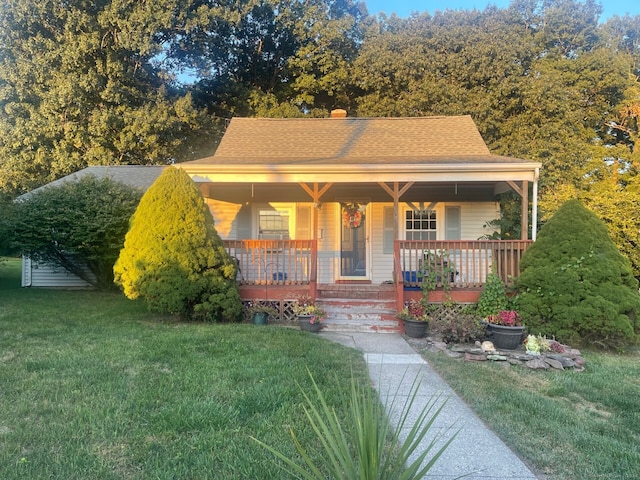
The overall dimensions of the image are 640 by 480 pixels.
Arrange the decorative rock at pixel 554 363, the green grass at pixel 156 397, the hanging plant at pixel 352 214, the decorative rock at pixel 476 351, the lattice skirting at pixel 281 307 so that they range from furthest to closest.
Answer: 1. the hanging plant at pixel 352 214
2. the lattice skirting at pixel 281 307
3. the decorative rock at pixel 476 351
4. the decorative rock at pixel 554 363
5. the green grass at pixel 156 397

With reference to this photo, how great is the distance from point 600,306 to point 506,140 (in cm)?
1285

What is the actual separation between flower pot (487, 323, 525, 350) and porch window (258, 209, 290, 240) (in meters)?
5.82

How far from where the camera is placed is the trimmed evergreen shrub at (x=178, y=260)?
6883 millimetres

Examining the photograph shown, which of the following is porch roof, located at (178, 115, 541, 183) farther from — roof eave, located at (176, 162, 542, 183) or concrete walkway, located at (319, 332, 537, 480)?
concrete walkway, located at (319, 332, 537, 480)

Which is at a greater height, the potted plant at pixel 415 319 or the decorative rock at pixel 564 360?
the potted plant at pixel 415 319

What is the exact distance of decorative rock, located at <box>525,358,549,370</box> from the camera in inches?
199

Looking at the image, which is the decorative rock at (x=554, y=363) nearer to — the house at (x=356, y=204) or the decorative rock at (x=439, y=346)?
the decorative rock at (x=439, y=346)

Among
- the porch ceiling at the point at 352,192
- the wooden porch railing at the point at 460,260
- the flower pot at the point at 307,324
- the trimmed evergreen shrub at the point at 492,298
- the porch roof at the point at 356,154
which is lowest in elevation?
the flower pot at the point at 307,324

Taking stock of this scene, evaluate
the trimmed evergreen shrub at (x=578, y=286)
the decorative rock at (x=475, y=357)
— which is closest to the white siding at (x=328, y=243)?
the trimmed evergreen shrub at (x=578, y=286)

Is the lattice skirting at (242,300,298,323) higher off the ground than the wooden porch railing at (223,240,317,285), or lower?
lower

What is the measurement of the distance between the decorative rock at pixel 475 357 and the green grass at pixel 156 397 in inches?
57.3

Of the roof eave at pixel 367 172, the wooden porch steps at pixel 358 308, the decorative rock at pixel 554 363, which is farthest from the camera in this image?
the roof eave at pixel 367 172

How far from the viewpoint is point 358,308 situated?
7.66m

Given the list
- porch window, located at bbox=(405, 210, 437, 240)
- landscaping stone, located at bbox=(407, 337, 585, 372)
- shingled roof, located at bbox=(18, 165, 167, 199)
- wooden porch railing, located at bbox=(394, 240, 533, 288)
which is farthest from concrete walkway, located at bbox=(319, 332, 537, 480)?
shingled roof, located at bbox=(18, 165, 167, 199)
